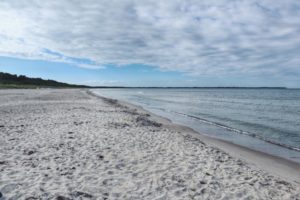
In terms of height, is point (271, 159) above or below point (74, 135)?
below

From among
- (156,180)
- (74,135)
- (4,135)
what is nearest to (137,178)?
(156,180)

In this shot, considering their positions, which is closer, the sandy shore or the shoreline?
the sandy shore

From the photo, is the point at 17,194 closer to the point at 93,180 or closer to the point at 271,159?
the point at 93,180

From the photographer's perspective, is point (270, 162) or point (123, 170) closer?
point (123, 170)

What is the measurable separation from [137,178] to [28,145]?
4.76 m

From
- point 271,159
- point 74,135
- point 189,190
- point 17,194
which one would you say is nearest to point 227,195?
point 189,190

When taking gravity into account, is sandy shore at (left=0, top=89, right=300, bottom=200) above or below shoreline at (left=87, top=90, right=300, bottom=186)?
above

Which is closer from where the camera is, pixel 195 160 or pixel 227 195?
pixel 227 195

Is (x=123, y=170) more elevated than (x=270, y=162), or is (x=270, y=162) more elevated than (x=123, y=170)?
(x=123, y=170)

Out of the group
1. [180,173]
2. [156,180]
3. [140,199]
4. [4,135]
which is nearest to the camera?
[140,199]

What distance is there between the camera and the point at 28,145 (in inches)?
387

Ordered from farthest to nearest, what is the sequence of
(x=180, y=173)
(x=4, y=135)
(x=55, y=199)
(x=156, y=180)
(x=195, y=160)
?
(x=4, y=135) < (x=195, y=160) < (x=180, y=173) < (x=156, y=180) < (x=55, y=199)

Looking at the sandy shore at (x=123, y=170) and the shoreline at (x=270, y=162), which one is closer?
the sandy shore at (x=123, y=170)

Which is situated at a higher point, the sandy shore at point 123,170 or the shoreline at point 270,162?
the sandy shore at point 123,170
